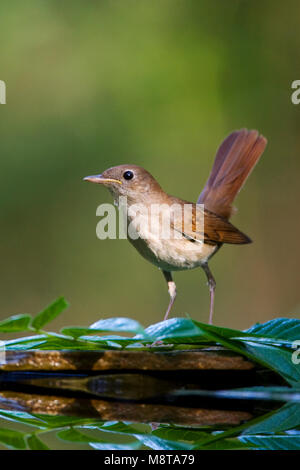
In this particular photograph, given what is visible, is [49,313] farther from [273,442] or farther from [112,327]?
[273,442]

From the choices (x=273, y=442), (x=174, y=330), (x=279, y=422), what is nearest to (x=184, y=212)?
(x=174, y=330)

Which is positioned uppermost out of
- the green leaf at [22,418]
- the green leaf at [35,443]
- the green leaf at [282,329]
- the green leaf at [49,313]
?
the green leaf at [49,313]

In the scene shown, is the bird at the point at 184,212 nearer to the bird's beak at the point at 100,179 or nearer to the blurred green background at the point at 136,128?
the bird's beak at the point at 100,179

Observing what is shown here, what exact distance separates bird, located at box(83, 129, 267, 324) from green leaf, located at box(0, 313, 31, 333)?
1.34 m

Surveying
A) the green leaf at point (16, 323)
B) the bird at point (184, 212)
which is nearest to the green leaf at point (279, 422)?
the green leaf at point (16, 323)

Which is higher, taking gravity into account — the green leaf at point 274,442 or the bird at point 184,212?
the bird at point 184,212

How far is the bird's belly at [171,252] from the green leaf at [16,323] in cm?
134

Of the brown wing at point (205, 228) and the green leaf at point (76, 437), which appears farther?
the brown wing at point (205, 228)

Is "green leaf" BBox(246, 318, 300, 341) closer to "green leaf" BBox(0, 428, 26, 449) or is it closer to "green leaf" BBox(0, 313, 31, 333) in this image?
"green leaf" BBox(0, 313, 31, 333)

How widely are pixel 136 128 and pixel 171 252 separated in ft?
12.2

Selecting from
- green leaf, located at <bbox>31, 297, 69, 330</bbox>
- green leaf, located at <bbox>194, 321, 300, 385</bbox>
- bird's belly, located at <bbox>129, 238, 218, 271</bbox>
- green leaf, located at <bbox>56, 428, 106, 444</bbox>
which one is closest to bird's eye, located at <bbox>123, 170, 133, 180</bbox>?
bird's belly, located at <bbox>129, 238, 218, 271</bbox>

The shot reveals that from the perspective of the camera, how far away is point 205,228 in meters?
2.99

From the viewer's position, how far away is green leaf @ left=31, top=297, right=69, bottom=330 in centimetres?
129

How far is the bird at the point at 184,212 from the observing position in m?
2.69
